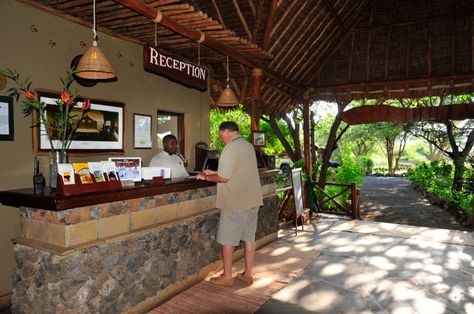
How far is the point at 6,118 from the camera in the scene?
421 cm

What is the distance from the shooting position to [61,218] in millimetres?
3152

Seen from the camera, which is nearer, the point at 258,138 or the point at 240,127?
the point at 258,138

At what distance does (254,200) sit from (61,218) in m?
2.18

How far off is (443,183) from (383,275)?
1277 centimetres

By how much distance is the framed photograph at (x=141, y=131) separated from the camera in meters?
6.16

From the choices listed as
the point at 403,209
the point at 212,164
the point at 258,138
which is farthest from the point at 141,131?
the point at 403,209

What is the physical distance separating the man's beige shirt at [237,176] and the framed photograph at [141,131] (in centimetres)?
245

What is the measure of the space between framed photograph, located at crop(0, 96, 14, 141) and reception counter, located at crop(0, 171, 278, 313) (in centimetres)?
105

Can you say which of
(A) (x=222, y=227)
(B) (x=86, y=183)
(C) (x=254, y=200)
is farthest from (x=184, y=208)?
(B) (x=86, y=183)

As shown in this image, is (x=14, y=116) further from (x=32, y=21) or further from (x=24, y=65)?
(x=32, y=21)

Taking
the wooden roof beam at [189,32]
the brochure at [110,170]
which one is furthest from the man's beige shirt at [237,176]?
the wooden roof beam at [189,32]

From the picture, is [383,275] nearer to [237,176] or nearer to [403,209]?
[237,176]

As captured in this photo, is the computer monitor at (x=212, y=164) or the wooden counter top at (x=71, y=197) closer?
the wooden counter top at (x=71, y=197)

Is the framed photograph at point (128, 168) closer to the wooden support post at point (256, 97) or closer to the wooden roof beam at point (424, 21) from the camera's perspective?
the wooden support post at point (256, 97)
